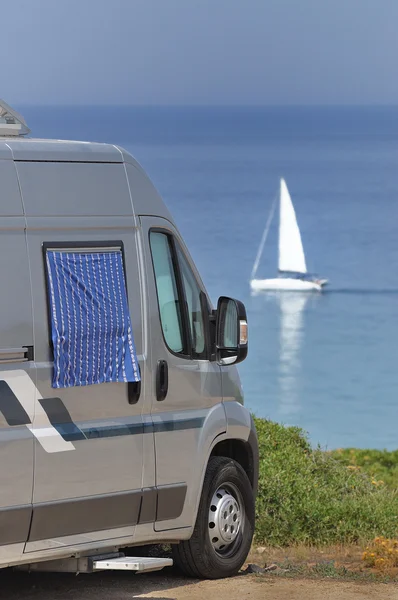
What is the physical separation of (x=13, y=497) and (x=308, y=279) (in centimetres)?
13837

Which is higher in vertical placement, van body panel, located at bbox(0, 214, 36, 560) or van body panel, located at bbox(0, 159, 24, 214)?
van body panel, located at bbox(0, 159, 24, 214)

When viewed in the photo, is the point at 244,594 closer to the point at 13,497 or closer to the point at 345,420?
the point at 13,497

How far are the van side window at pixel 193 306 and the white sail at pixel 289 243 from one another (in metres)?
79.2

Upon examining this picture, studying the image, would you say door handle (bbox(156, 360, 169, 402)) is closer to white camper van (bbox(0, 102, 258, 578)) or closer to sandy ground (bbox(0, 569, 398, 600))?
white camper van (bbox(0, 102, 258, 578))

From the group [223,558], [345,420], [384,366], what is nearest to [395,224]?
[384,366]

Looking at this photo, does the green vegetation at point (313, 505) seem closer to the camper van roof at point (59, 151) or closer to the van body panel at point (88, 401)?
the van body panel at point (88, 401)

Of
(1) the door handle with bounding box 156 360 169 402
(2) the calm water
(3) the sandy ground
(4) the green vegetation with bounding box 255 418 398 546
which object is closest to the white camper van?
(1) the door handle with bounding box 156 360 169 402

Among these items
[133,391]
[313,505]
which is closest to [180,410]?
[133,391]

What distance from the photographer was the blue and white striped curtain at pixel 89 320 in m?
8.89

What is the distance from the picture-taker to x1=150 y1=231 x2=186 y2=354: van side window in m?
9.84

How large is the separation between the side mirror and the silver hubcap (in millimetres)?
937

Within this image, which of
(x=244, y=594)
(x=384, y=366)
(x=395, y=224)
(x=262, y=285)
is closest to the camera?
(x=244, y=594)

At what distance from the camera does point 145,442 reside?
948cm

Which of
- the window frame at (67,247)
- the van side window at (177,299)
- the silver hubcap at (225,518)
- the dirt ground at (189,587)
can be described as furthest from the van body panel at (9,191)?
the silver hubcap at (225,518)
